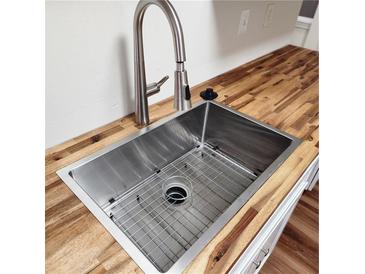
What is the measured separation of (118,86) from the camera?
91cm

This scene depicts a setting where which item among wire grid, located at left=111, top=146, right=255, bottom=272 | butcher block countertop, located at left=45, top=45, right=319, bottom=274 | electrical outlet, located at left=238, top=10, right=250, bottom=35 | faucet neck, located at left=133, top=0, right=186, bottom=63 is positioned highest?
electrical outlet, located at left=238, top=10, right=250, bottom=35

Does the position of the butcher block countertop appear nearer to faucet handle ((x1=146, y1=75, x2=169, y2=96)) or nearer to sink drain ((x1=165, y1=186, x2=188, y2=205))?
faucet handle ((x1=146, y1=75, x2=169, y2=96))

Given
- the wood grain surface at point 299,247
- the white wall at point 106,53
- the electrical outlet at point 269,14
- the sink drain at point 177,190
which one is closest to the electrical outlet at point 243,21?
the white wall at point 106,53

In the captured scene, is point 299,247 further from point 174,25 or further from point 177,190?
point 174,25

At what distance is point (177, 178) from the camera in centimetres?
96

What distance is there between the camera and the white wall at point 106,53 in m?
0.71

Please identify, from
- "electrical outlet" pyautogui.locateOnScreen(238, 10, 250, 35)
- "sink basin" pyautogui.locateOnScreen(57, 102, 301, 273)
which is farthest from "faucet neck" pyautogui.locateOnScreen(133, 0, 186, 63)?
"electrical outlet" pyautogui.locateOnScreen(238, 10, 250, 35)

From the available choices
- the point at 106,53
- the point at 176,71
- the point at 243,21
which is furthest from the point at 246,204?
the point at 243,21

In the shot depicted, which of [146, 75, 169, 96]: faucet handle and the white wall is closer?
the white wall

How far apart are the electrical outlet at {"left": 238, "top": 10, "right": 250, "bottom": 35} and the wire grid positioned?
28.2 inches

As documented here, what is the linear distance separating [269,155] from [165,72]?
55 cm

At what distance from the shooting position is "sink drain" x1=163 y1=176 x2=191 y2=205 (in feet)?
2.89

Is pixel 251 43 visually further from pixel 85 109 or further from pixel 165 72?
pixel 85 109
